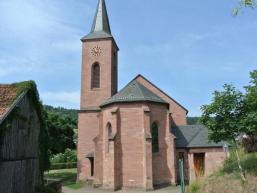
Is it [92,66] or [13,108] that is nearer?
[13,108]

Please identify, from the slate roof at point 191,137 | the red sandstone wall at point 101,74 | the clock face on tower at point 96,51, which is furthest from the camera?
the clock face on tower at point 96,51

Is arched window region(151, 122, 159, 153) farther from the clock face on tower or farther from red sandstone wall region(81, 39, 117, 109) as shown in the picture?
the clock face on tower

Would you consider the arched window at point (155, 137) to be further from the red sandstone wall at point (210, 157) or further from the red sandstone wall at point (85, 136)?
the red sandstone wall at point (85, 136)

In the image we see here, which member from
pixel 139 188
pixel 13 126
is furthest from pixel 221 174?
pixel 13 126

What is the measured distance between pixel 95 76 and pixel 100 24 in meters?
6.30

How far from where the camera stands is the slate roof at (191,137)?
100 ft

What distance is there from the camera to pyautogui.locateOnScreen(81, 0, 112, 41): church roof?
3550cm

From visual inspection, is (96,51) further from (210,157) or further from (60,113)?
(60,113)

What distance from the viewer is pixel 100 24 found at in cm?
3616

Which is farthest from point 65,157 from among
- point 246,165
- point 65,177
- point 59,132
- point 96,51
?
point 246,165

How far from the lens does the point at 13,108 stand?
47.3ft

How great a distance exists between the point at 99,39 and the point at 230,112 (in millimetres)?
21147

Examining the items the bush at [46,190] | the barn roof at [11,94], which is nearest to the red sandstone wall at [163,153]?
the bush at [46,190]

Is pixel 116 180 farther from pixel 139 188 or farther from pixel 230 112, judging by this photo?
pixel 230 112
